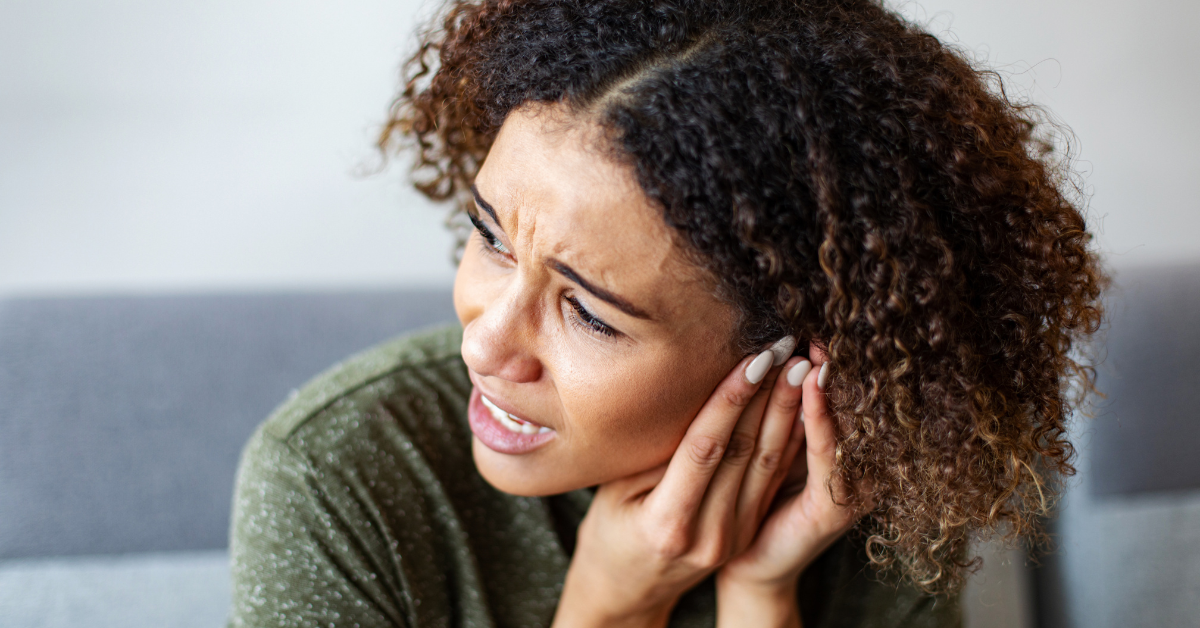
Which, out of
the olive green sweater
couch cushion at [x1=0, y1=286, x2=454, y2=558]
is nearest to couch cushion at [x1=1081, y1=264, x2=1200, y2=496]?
the olive green sweater

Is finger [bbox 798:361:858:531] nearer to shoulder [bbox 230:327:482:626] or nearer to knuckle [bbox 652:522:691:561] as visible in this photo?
knuckle [bbox 652:522:691:561]

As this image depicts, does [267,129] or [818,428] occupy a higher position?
[818,428]

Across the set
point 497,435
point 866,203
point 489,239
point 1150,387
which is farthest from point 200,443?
point 1150,387

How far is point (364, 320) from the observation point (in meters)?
1.60

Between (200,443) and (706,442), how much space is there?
3.42ft

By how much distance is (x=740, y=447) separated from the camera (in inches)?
41.0

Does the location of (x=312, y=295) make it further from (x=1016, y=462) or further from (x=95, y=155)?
(x=1016, y=462)

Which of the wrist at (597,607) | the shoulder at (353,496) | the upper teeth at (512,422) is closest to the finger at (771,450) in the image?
the wrist at (597,607)

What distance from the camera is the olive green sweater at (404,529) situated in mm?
1051

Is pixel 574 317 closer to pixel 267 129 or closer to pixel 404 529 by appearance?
pixel 404 529

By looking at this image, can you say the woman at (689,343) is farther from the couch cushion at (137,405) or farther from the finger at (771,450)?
the couch cushion at (137,405)

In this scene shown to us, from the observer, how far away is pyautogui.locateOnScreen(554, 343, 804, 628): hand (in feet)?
3.24

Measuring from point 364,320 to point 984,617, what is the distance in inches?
56.5

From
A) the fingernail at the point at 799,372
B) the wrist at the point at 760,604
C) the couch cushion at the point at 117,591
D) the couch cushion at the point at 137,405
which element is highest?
the fingernail at the point at 799,372
